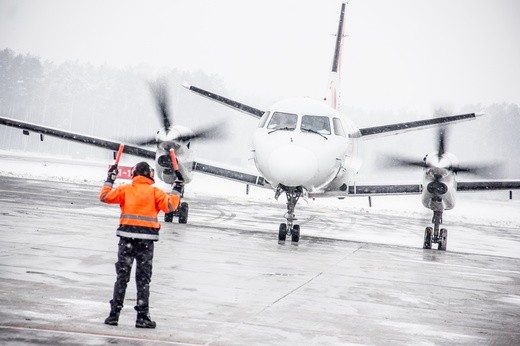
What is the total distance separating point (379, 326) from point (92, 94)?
12311 centimetres

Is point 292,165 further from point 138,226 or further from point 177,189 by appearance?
point 138,226

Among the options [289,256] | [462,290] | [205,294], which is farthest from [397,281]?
[205,294]

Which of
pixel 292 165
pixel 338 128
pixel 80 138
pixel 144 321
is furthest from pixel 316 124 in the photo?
pixel 144 321

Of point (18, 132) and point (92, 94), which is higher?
point (92, 94)

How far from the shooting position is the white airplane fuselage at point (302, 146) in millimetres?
14773

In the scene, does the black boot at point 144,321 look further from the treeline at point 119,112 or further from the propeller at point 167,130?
the treeline at point 119,112

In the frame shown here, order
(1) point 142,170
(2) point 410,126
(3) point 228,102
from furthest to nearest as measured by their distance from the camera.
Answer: (3) point 228,102
(2) point 410,126
(1) point 142,170

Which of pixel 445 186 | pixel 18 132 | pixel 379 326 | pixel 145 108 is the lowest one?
pixel 379 326

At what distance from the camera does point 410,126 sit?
18.6m

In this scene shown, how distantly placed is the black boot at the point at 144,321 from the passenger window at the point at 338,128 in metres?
10.7

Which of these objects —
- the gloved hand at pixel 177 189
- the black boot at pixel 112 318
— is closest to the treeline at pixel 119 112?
the gloved hand at pixel 177 189

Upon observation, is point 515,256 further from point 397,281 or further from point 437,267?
point 397,281

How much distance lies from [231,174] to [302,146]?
4.98m

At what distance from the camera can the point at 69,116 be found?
398 feet
